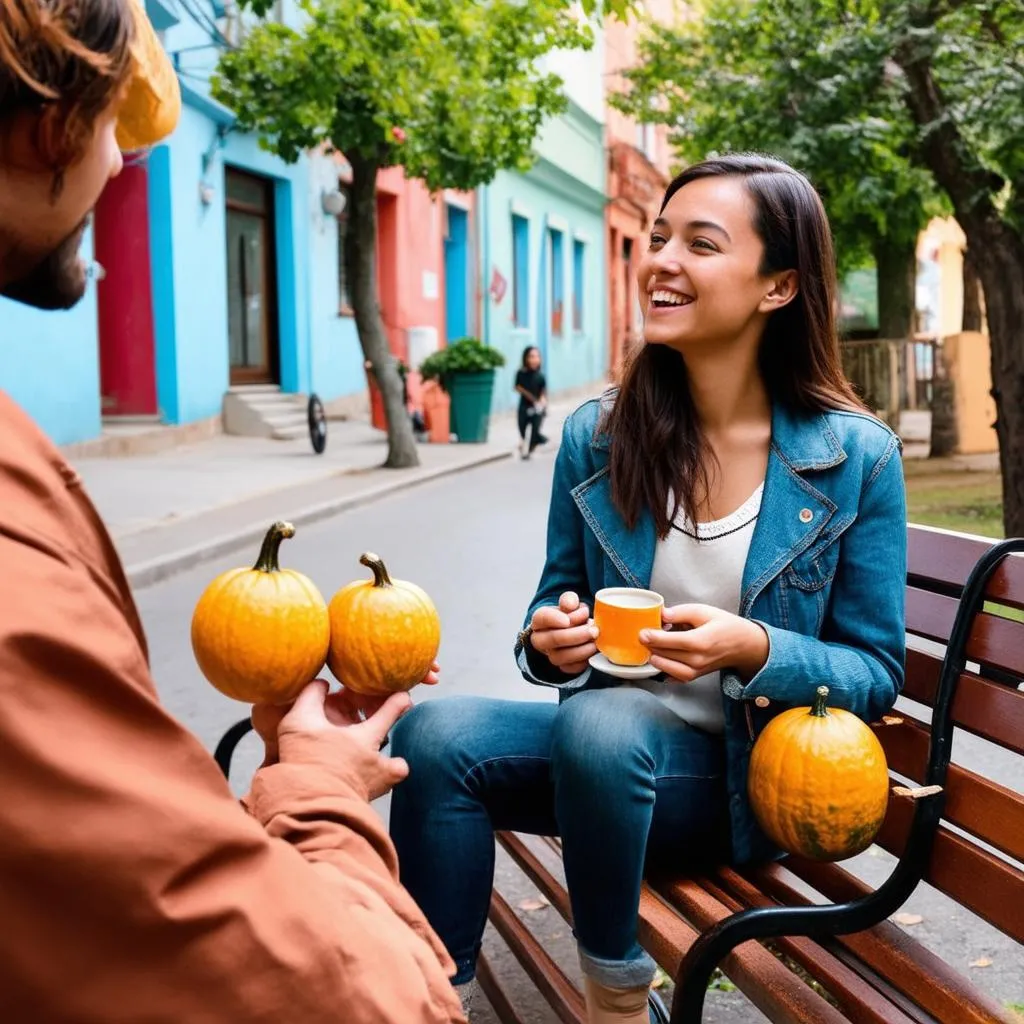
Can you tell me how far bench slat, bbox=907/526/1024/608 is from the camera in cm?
211

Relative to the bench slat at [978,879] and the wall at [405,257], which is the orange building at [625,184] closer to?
the wall at [405,257]

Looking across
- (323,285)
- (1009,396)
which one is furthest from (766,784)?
(323,285)

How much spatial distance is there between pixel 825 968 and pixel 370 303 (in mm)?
13381

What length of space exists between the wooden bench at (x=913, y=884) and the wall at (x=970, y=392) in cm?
1487

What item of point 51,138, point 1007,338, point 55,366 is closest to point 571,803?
point 51,138

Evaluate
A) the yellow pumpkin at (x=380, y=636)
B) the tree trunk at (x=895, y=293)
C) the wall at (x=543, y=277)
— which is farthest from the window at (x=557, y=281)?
the yellow pumpkin at (x=380, y=636)

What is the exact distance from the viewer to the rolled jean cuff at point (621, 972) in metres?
2.19

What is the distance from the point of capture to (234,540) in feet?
31.0

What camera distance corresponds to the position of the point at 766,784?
2164mm

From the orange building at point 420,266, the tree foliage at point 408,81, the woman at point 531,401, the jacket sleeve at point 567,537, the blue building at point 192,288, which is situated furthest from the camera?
the orange building at point 420,266

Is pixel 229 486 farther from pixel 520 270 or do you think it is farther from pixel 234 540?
pixel 520 270

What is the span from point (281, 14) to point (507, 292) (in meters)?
11.2

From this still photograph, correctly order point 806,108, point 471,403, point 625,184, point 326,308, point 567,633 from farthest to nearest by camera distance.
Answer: point 625,184
point 326,308
point 471,403
point 806,108
point 567,633

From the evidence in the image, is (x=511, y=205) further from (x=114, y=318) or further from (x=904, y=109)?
(x=904, y=109)
